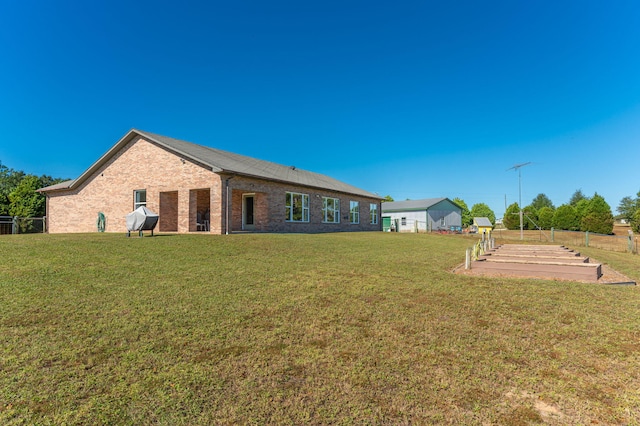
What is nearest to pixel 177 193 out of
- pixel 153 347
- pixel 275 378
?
pixel 153 347

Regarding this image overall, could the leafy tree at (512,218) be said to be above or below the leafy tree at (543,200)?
below

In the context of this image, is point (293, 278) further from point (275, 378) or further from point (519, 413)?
point (519, 413)

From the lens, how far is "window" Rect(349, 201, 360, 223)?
27.5 meters

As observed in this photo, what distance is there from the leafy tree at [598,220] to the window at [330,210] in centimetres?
2981

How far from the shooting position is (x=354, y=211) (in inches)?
1110

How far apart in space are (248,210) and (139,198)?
6.03 m

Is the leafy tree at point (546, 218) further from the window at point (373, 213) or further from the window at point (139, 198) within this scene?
the window at point (139, 198)

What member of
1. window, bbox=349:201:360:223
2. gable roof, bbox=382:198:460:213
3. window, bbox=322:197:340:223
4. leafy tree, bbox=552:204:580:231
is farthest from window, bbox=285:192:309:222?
leafy tree, bbox=552:204:580:231

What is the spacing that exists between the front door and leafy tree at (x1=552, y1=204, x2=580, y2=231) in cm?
4077

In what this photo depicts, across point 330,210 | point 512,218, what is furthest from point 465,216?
point 330,210

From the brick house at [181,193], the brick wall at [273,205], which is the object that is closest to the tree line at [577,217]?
the brick wall at [273,205]

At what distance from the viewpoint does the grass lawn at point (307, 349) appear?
2799mm

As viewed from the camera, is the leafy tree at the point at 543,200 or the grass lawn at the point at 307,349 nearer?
the grass lawn at the point at 307,349

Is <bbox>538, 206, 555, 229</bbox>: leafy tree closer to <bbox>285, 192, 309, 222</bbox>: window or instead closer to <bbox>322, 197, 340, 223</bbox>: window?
<bbox>322, 197, 340, 223</bbox>: window
